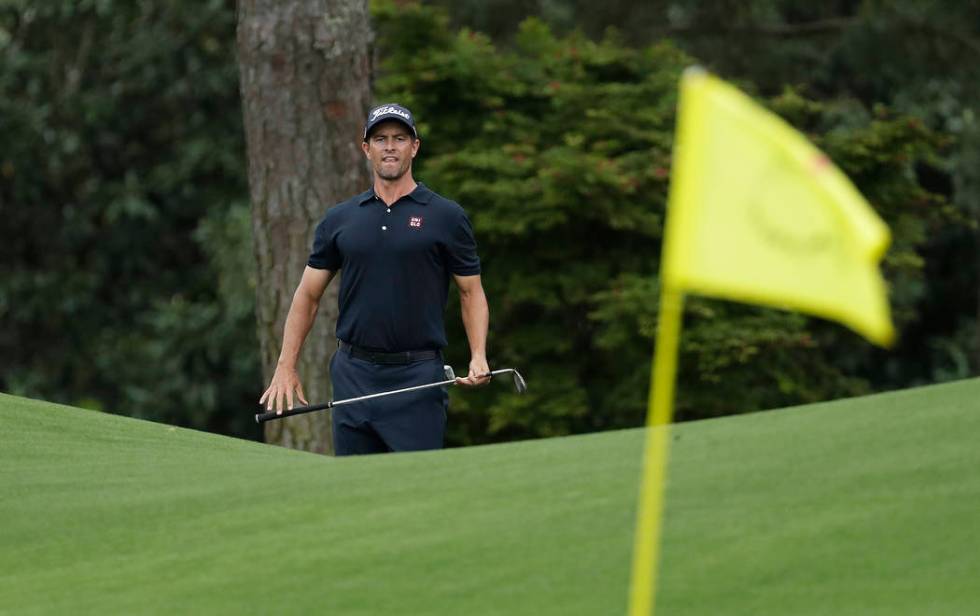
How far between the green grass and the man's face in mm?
1727

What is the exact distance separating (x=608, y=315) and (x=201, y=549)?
28.1 ft


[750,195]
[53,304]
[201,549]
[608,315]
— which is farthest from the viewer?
[53,304]

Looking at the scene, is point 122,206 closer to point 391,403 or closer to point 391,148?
point 391,148

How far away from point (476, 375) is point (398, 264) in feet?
1.78

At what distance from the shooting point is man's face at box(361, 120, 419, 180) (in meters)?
7.43

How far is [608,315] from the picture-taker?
13.2 meters

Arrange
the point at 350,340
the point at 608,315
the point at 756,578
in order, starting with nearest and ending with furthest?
the point at 756,578
the point at 350,340
the point at 608,315

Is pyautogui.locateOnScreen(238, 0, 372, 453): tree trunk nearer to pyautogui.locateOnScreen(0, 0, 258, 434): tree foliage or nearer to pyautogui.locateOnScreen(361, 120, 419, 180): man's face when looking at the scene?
pyautogui.locateOnScreen(361, 120, 419, 180): man's face

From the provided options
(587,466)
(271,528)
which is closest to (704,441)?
(587,466)

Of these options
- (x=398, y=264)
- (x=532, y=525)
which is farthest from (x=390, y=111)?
(x=532, y=525)

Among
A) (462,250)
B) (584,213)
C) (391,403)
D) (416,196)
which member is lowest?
(391,403)

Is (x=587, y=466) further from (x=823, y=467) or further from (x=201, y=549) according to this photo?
(x=201, y=549)

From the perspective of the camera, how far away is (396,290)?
7344 mm

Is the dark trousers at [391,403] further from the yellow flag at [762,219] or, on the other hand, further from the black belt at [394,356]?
the yellow flag at [762,219]
